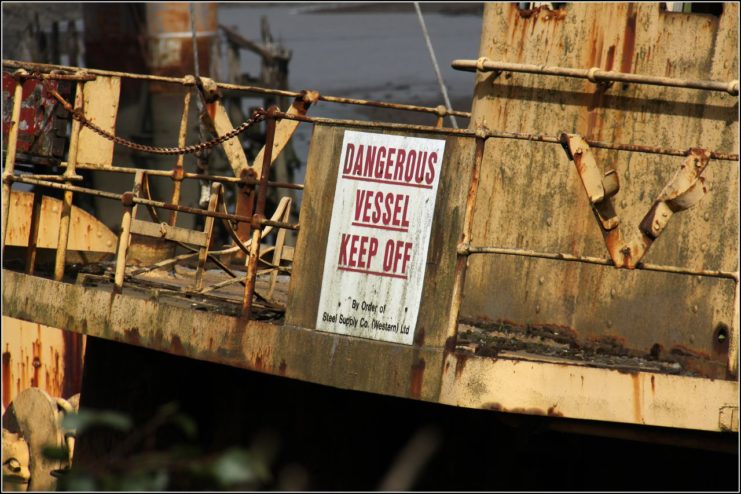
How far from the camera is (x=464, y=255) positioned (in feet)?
19.4

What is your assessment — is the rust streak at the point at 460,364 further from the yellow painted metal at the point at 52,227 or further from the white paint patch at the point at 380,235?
the yellow painted metal at the point at 52,227

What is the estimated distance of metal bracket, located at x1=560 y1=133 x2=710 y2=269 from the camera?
5801 mm

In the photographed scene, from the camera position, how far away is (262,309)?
7227mm

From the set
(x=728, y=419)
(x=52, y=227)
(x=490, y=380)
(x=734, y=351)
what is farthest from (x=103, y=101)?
(x=728, y=419)

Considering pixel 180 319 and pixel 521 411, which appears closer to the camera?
pixel 521 411

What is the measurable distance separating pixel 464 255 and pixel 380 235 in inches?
17.8

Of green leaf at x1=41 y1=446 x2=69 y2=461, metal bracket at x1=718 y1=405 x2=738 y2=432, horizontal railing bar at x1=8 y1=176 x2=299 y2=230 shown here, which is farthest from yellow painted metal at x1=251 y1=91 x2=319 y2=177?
green leaf at x1=41 y1=446 x2=69 y2=461

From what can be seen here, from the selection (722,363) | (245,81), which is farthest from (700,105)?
(245,81)

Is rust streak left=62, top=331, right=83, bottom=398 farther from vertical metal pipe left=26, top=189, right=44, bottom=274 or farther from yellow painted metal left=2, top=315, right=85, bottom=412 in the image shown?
vertical metal pipe left=26, top=189, right=44, bottom=274

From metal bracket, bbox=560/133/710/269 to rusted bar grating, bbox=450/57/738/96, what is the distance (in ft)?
2.57

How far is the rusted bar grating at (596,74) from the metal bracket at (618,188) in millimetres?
783

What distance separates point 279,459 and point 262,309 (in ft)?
2.86

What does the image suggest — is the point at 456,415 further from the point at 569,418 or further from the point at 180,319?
the point at 180,319

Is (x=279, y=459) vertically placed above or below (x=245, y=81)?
below
